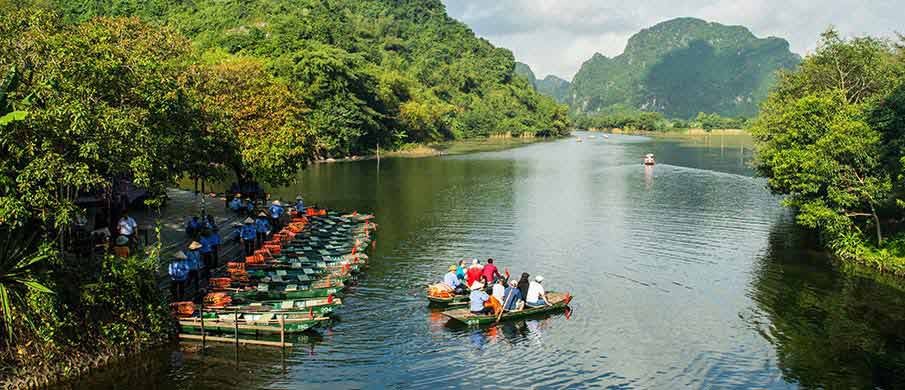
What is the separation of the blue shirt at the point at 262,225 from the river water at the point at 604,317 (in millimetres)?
6188

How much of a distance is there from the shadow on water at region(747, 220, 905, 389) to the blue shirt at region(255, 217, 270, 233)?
2324 cm

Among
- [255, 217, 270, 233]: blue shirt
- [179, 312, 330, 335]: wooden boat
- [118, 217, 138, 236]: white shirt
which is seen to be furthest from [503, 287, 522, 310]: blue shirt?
[255, 217, 270, 233]: blue shirt

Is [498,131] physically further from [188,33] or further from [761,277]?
[761,277]

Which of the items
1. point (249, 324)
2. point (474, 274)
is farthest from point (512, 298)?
point (249, 324)

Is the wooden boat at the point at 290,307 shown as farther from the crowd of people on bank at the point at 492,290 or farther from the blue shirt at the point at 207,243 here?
the crowd of people on bank at the point at 492,290

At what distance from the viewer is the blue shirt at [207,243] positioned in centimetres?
2909

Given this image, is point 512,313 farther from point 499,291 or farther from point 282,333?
point 282,333

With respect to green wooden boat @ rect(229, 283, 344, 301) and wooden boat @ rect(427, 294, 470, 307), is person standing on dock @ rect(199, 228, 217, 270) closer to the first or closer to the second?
green wooden boat @ rect(229, 283, 344, 301)

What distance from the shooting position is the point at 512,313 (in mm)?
26359

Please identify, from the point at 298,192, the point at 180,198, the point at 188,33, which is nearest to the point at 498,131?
the point at 188,33

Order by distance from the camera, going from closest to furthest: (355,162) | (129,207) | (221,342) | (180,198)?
(221,342), (129,207), (180,198), (355,162)

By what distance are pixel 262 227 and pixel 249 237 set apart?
2.53 m

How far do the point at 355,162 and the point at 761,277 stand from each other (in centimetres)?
6927

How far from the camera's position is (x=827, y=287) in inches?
1271
